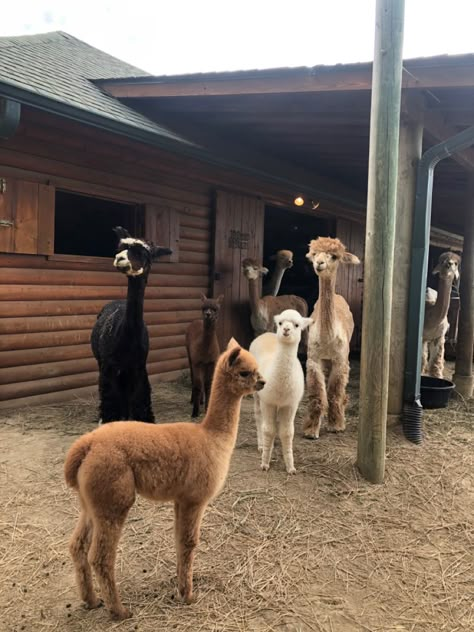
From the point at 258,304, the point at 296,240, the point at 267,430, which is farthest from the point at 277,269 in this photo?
the point at 267,430

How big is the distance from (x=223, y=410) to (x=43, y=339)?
3.71 metres

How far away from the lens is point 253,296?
747cm

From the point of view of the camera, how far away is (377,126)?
3.44 metres

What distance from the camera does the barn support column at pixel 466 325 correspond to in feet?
21.8

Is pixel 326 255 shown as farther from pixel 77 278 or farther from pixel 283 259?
pixel 283 259

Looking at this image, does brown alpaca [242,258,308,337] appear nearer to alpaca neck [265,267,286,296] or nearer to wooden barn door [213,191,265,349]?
wooden barn door [213,191,265,349]

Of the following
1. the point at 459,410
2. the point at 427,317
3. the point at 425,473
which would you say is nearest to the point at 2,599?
the point at 425,473

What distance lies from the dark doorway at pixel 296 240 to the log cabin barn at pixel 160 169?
2.22 m

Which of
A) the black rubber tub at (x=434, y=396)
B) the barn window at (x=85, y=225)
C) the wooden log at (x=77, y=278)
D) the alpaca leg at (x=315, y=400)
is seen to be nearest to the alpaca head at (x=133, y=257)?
the wooden log at (x=77, y=278)

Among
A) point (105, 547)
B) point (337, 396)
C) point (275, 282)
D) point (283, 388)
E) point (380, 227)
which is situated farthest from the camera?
point (275, 282)

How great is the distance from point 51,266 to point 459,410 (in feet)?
16.9

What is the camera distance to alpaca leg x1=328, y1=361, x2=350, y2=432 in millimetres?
4863

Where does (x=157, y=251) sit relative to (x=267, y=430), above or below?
above

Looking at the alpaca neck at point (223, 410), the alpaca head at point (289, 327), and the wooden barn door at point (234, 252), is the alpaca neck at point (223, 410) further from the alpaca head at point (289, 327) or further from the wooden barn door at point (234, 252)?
the wooden barn door at point (234, 252)
